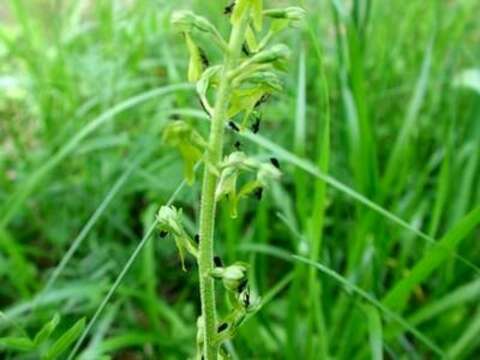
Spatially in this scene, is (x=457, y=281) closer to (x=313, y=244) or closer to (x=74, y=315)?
(x=313, y=244)

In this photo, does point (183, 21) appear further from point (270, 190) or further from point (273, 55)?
point (270, 190)

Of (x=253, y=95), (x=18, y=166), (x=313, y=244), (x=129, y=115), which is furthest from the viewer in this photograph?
(x=129, y=115)

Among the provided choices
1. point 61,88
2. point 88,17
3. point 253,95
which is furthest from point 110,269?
point 88,17

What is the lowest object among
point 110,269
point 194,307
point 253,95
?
point 194,307

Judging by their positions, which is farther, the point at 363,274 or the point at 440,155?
the point at 440,155

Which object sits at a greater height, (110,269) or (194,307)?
(110,269)

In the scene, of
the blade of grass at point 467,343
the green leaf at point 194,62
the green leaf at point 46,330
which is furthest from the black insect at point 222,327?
the blade of grass at point 467,343

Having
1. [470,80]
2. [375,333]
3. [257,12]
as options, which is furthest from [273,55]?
[470,80]

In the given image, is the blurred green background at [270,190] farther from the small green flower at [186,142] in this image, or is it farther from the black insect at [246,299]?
the small green flower at [186,142]
